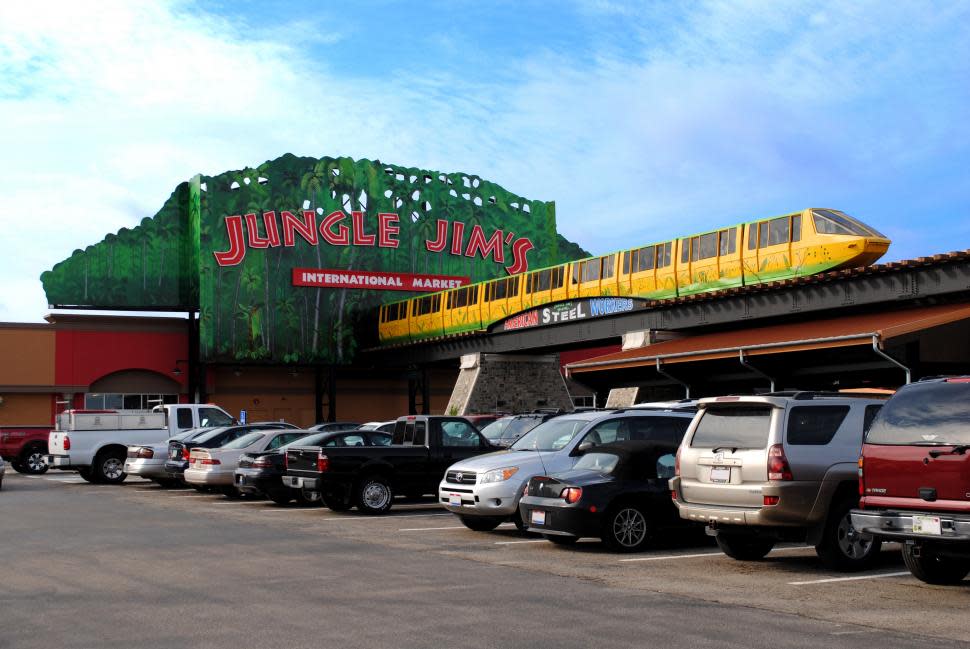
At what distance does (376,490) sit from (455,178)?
150 feet

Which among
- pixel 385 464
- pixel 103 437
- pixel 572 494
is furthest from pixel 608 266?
pixel 572 494

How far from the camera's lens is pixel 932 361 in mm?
27031

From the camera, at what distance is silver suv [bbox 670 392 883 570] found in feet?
37.7

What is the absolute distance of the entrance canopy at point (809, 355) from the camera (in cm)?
2467

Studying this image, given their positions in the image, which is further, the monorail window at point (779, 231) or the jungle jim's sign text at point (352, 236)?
the jungle jim's sign text at point (352, 236)

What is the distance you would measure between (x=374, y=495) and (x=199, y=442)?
280 inches

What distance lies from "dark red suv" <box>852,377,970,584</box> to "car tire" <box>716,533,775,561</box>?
2.30 meters

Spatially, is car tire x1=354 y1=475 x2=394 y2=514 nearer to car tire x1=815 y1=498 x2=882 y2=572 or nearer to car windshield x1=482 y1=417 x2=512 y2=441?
car windshield x1=482 y1=417 x2=512 y2=441

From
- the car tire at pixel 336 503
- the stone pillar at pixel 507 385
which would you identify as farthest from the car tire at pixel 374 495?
the stone pillar at pixel 507 385

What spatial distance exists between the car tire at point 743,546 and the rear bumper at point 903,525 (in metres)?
2.37

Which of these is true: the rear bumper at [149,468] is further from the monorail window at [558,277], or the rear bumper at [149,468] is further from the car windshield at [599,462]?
the monorail window at [558,277]

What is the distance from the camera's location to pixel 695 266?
34.2 m

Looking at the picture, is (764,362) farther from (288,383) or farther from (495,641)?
(288,383)

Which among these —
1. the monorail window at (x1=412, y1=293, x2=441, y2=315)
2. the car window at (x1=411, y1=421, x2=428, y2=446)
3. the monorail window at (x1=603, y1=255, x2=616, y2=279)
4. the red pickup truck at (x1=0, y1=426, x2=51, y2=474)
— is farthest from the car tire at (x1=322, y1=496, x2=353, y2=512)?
the monorail window at (x1=412, y1=293, x2=441, y2=315)
